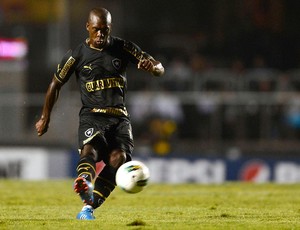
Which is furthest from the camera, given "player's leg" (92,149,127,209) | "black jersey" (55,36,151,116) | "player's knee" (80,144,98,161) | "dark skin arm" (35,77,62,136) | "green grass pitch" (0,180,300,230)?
"dark skin arm" (35,77,62,136)

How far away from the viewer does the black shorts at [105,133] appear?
9492mm

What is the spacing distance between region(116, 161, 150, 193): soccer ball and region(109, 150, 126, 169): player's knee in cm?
30

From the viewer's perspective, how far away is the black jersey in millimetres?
9703

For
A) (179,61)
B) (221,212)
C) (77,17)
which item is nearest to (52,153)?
(179,61)

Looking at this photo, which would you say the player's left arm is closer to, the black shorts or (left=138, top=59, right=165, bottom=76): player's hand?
(left=138, top=59, right=165, bottom=76): player's hand

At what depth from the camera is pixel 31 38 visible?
2605 cm

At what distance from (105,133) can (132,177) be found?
78cm

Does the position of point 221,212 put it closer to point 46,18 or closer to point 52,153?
point 52,153

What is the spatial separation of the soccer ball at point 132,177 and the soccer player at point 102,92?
34 cm

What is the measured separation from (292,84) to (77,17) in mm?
8054

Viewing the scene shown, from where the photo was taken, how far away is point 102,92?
31.8ft

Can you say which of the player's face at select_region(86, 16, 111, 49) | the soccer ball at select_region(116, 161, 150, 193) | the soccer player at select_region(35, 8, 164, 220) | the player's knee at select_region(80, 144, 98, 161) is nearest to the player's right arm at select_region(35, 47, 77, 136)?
the soccer player at select_region(35, 8, 164, 220)

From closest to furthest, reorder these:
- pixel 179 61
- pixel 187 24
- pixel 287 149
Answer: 1. pixel 287 149
2. pixel 179 61
3. pixel 187 24

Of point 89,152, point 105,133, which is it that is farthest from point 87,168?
point 105,133
